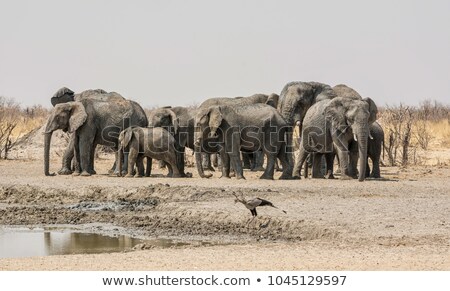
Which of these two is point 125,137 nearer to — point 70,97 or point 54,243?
point 70,97

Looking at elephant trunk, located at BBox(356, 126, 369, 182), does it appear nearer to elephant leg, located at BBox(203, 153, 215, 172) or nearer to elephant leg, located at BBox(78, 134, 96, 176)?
elephant leg, located at BBox(203, 153, 215, 172)

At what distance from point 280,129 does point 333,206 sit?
6.43 meters

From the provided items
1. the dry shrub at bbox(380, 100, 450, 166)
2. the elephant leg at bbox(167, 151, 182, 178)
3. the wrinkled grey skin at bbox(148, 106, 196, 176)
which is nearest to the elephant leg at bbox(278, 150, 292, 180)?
the elephant leg at bbox(167, 151, 182, 178)

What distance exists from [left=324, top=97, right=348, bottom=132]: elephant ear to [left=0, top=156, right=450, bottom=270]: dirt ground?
1.25m

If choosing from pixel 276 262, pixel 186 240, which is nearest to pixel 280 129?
pixel 186 240

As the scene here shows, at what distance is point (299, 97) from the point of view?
94.5 ft

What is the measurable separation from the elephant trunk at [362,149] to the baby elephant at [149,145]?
13.9ft

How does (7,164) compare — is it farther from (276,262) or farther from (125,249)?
(276,262)

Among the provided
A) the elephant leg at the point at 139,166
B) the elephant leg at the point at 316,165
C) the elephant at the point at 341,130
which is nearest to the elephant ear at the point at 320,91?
the elephant at the point at 341,130

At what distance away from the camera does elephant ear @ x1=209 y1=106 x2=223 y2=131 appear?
25109mm

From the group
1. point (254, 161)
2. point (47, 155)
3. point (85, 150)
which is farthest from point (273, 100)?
point (47, 155)

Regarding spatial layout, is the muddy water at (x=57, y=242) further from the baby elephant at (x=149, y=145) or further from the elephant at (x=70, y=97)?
the elephant at (x=70, y=97)

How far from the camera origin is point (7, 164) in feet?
104

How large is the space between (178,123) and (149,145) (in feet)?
9.06
